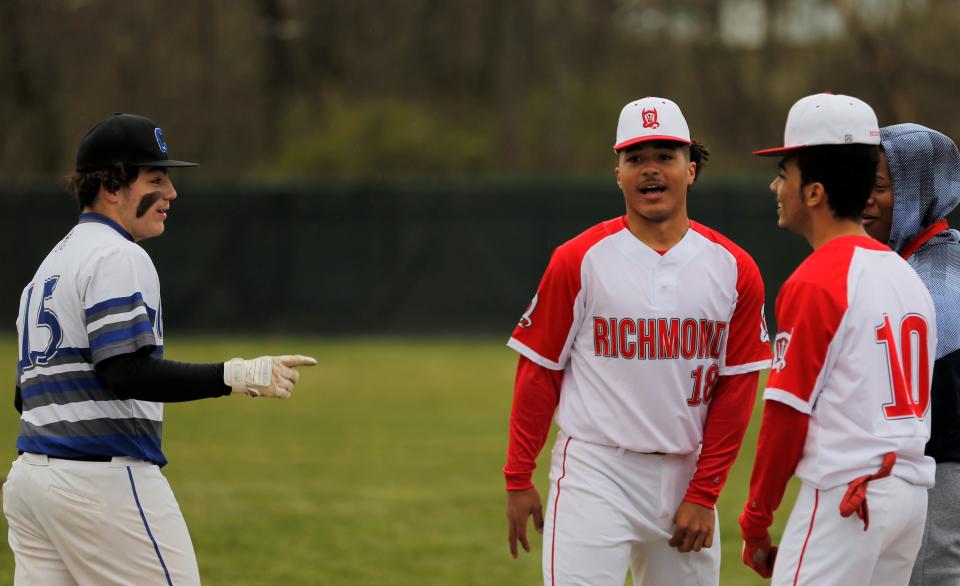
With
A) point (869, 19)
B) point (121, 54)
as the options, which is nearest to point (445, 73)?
point (121, 54)

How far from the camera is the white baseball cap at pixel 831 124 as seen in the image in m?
3.72

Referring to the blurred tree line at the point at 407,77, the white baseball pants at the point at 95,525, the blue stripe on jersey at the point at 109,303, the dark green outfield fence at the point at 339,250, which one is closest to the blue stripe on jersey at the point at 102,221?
the blue stripe on jersey at the point at 109,303

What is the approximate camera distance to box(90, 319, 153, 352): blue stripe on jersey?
4.00 meters

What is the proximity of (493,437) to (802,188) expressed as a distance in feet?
31.5

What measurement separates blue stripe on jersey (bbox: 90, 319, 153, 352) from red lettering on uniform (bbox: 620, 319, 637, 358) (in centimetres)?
166

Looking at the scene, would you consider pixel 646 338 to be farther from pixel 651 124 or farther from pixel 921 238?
pixel 921 238

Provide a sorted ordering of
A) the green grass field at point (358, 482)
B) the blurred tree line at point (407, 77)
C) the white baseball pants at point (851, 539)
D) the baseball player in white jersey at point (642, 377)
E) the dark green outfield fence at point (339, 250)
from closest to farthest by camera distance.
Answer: the white baseball pants at point (851, 539), the baseball player in white jersey at point (642, 377), the green grass field at point (358, 482), the dark green outfield fence at point (339, 250), the blurred tree line at point (407, 77)

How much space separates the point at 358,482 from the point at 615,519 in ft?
21.7

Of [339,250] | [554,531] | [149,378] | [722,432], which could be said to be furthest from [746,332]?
[339,250]

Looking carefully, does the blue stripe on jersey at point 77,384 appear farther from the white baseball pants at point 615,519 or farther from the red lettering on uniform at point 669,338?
the red lettering on uniform at point 669,338

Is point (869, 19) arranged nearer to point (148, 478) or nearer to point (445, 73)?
point (445, 73)

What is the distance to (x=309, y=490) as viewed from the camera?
1027 cm

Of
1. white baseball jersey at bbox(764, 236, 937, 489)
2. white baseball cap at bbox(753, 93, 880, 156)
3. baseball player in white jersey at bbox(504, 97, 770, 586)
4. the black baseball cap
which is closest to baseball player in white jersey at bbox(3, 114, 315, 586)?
the black baseball cap

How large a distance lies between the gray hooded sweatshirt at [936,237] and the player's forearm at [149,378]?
2.44 meters
